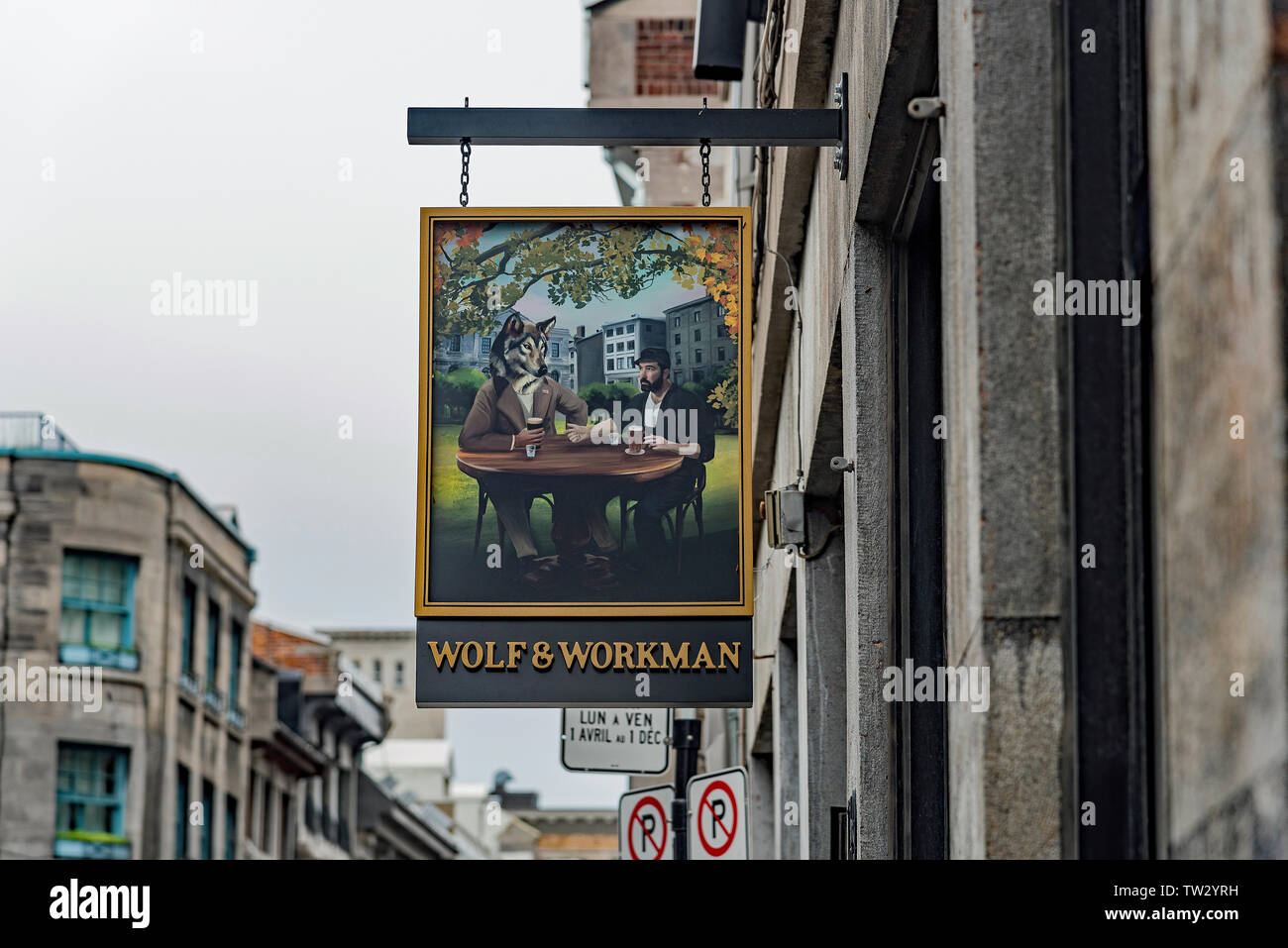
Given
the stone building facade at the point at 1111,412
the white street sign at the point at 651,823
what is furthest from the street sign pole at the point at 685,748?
the stone building facade at the point at 1111,412

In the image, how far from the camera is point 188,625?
45.0 metres

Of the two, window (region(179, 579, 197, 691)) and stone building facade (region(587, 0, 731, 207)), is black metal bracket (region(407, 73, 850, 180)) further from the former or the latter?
window (region(179, 579, 197, 691))

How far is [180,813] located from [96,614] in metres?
4.68

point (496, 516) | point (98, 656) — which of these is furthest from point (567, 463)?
point (98, 656)

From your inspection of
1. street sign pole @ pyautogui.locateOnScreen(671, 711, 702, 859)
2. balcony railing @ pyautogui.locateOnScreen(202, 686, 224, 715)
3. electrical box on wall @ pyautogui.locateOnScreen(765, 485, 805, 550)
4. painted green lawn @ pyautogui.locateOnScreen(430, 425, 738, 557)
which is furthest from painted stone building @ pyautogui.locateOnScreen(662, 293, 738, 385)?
balcony railing @ pyautogui.locateOnScreen(202, 686, 224, 715)

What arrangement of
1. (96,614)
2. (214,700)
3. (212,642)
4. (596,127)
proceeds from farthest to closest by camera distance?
(212,642) → (214,700) → (96,614) → (596,127)

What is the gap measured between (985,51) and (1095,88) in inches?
11.9

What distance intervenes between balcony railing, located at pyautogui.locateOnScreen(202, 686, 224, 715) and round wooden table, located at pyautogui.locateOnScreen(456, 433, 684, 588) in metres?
39.0

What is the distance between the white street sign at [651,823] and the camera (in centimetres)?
1345

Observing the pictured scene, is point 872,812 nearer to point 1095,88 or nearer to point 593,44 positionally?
point 1095,88

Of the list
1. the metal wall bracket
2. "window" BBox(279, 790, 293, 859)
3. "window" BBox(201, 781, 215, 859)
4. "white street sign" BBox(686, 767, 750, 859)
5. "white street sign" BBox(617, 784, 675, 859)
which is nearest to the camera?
the metal wall bracket

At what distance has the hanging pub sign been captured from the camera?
289 inches

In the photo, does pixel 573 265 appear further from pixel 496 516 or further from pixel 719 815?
pixel 719 815
